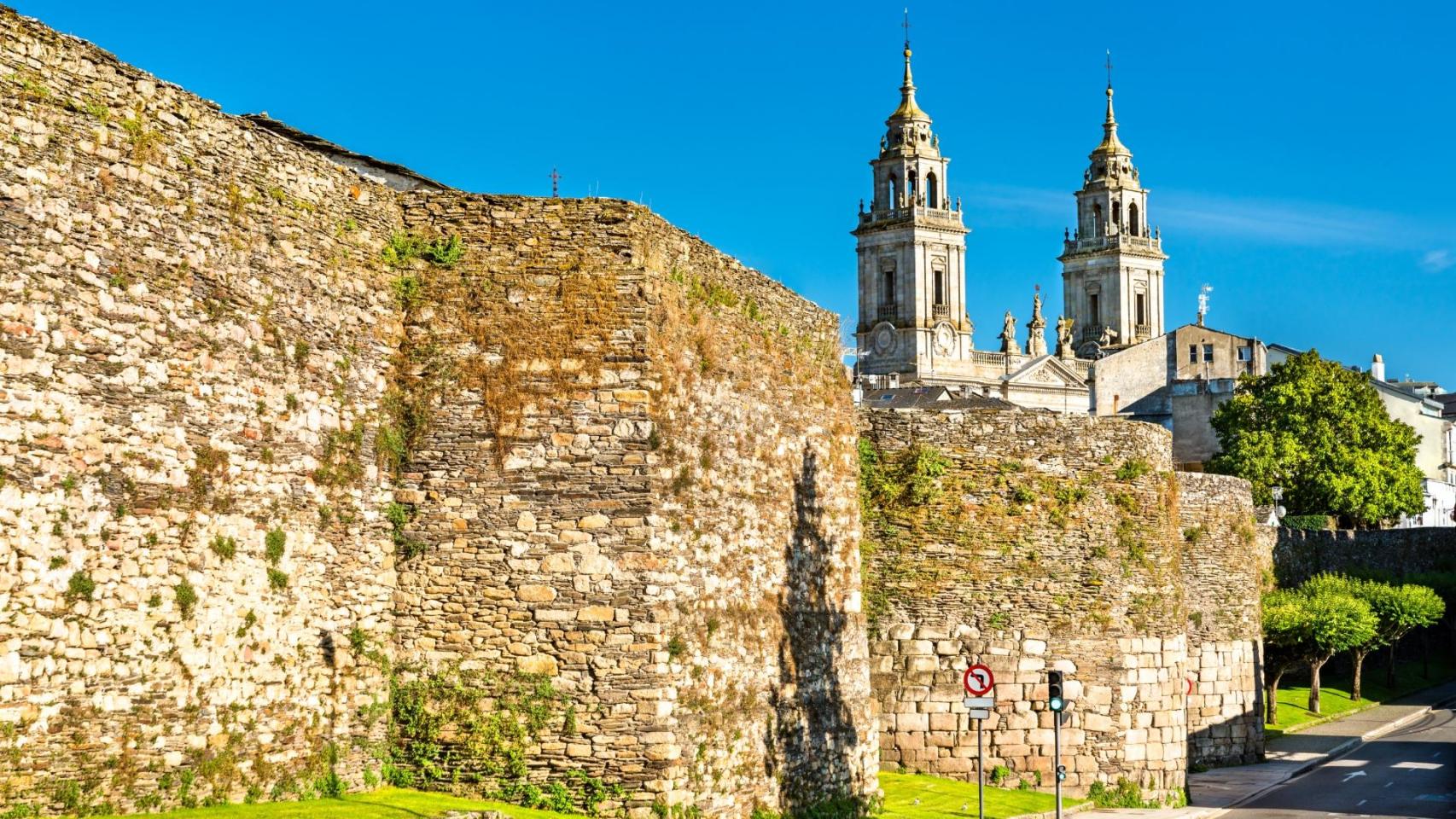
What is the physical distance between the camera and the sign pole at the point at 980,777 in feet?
75.0

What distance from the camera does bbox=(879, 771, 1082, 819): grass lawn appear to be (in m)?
23.5

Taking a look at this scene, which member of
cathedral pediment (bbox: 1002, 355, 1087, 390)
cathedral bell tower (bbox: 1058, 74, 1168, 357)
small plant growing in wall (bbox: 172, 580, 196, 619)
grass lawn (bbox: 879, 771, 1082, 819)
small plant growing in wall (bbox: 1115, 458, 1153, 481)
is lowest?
grass lawn (bbox: 879, 771, 1082, 819)

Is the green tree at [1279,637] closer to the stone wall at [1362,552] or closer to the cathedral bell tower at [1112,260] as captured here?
the stone wall at [1362,552]

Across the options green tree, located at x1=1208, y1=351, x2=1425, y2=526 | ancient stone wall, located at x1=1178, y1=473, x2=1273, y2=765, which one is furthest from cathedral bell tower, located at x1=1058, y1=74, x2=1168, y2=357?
ancient stone wall, located at x1=1178, y1=473, x2=1273, y2=765

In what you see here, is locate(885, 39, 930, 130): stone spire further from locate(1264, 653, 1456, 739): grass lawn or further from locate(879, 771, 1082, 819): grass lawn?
locate(879, 771, 1082, 819): grass lawn

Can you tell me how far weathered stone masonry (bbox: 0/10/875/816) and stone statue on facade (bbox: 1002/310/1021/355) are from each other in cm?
14921

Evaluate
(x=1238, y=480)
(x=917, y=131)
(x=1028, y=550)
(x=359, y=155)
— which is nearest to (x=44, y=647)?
(x=359, y=155)

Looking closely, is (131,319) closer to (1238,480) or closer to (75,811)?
(75,811)

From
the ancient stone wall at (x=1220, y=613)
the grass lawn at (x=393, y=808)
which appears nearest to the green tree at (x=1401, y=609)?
the ancient stone wall at (x=1220, y=613)

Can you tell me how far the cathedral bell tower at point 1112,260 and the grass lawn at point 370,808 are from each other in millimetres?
170302

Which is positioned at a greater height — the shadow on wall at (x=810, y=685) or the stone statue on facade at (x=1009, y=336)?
the stone statue on facade at (x=1009, y=336)

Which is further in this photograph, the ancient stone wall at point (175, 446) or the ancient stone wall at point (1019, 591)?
the ancient stone wall at point (1019, 591)

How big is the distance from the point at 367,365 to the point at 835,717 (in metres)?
8.31

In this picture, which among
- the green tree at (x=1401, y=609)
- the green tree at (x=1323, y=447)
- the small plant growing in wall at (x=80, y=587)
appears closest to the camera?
the small plant growing in wall at (x=80, y=587)
